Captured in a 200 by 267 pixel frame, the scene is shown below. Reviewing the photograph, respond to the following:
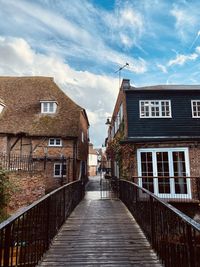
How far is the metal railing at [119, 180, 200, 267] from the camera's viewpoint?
8.24ft

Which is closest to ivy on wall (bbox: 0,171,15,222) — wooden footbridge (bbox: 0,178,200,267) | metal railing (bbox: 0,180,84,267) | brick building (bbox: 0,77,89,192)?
wooden footbridge (bbox: 0,178,200,267)

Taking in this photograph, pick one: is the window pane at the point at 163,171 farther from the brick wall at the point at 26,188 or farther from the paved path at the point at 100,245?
the brick wall at the point at 26,188

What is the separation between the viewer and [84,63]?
2022 cm

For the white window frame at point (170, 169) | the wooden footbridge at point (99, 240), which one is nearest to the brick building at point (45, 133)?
the white window frame at point (170, 169)

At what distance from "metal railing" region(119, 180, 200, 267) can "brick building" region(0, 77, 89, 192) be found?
42.0 feet

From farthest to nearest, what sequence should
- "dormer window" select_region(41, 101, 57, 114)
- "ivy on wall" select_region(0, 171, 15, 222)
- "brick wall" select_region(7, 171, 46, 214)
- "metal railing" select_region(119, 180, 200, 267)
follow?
"dormer window" select_region(41, 101, 57, 114) → "brick wall" select_region(7, 171, 46, 214) → "ivy on wall" select_region(0, 171, 15, 222) → "metal railing" select_region(119, 180, 200, 267)

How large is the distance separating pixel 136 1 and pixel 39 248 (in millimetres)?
11149

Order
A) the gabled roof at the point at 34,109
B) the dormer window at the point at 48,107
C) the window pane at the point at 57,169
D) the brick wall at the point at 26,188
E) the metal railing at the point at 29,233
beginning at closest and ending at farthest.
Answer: the metal railing at the point at 29,233 < the brick wall at the point at 26,188 < the window pane at the point at 57,169 < the gabled roof at the point at 34,109 < the dormer window at the point at 48,107

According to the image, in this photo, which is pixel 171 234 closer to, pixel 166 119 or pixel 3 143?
pixel 166 119

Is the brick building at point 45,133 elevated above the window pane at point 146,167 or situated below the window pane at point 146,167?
A: above

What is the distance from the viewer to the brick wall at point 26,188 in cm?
1338

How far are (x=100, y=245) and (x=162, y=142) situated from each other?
27.9 ft

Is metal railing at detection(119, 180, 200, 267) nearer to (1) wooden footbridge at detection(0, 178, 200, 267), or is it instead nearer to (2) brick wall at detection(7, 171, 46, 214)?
(1) wooden footbridge at detection(0, 178, 200, 267)

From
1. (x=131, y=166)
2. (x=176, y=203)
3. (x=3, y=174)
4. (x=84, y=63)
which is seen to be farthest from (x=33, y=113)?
(x=176, y=203)
